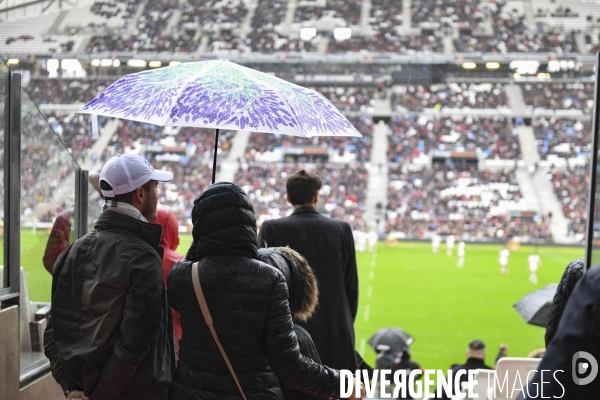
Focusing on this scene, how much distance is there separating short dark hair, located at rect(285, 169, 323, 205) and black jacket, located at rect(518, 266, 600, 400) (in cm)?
225

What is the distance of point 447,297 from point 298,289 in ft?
53.0

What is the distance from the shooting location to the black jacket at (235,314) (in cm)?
182

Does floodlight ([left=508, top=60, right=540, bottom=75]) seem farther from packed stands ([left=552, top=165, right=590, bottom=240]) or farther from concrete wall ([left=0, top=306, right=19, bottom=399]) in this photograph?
concrete wall ([left=0, top=306, right=19, bottom=399])

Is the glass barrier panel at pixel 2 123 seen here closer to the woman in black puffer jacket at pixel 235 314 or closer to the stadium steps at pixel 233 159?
the woman in black puffer jacket at pixel 235 314

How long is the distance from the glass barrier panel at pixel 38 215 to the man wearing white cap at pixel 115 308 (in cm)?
131

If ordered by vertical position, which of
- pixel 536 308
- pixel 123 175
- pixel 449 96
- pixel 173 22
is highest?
pixel 173 22

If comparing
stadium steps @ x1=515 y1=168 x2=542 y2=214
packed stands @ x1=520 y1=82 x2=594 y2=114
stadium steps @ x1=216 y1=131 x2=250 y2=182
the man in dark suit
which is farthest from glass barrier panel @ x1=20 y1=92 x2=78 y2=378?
packed stands @ x1=520 y1=82 x2=594 y2=114

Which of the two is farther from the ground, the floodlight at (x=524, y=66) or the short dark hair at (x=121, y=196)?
the floodlight at (x=524, y=66)

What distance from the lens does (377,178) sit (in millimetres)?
29688

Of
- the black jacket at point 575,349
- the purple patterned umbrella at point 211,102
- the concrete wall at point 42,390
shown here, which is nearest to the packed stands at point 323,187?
the concrete wall at point 42,390

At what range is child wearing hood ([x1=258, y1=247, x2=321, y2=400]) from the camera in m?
1.97

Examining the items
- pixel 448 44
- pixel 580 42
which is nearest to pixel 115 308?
pixel 448 44

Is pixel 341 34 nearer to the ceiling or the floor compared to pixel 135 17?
nearer to the floor

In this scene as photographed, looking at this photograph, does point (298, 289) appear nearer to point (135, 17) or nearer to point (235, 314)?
point (235, 314)
